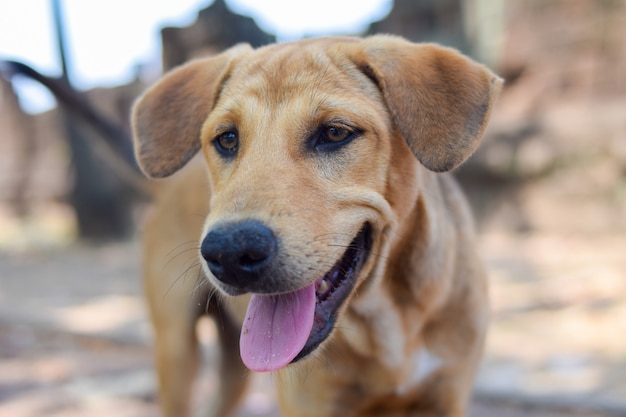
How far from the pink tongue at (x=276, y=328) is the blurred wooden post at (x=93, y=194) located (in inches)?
424

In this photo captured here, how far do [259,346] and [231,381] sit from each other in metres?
1.85

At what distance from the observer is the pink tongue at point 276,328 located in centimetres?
224

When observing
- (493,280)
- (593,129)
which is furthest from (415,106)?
(593,129)

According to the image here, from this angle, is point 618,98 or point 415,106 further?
point 618,98

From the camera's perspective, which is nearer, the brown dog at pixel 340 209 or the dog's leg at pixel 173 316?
the brown dog at pixel 340 209

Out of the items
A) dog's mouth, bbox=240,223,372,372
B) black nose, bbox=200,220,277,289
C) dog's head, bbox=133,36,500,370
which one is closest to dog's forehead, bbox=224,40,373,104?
dog's head, bbox=133,36,500,370

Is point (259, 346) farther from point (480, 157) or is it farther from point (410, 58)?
point (480, 157)

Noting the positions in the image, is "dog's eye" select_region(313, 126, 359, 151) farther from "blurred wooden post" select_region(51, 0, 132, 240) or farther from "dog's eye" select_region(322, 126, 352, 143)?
"blurred wooden post" select_region(51, 0, 132, 240)

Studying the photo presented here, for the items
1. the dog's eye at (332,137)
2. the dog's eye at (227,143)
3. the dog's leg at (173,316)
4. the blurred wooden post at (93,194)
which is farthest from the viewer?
the blurred wooden post at (93,194)

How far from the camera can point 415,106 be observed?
8.01 feet

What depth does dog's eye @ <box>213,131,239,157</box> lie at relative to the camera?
2527 millimetres

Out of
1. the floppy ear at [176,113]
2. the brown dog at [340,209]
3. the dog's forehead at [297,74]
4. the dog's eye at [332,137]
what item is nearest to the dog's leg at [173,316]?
the brown dog at [340,209]

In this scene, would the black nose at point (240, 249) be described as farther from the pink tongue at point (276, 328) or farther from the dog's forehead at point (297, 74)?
the dog's forehead at point (297, 74)

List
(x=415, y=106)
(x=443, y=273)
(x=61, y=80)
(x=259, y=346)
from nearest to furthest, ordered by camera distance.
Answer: (x=259, y=346)
(x=415, y=106)
(x=443, y=273)
(x=61, y=80)
